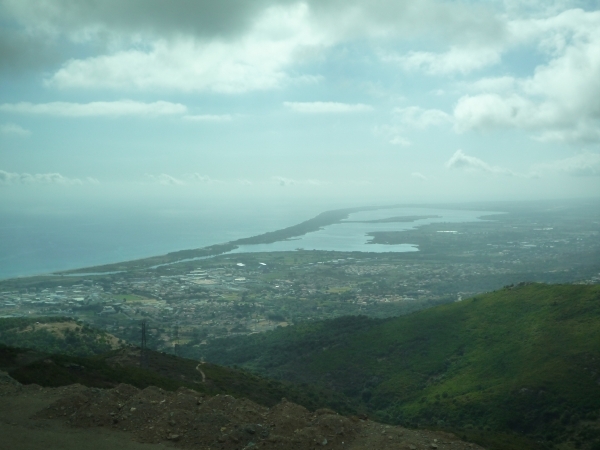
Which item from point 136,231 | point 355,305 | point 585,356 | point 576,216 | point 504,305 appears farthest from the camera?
point 576,216

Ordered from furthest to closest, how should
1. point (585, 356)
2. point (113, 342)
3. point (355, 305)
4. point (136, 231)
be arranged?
point (136, 231) → point (355, 305) → point (113, 342) → point (585, 356)

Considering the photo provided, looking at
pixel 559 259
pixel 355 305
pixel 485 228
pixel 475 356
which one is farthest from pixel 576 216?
pixel 475 356

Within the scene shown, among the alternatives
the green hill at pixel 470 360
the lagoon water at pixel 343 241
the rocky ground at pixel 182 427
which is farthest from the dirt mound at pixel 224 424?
the lagoon water at pixel 343 241

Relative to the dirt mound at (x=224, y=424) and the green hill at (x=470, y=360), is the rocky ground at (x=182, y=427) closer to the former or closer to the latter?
the dirt mound at (x=224, y=424)

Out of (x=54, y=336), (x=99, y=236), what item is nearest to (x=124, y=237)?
(x=99, y=236)

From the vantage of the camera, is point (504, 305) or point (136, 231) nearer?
point (504, 305)

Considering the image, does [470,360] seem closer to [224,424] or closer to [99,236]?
[224,424]

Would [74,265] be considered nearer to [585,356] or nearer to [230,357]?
[230,357]

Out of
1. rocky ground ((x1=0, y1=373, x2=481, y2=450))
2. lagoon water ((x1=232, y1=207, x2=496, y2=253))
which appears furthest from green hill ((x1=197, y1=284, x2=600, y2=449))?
lagoon water ((x1=232, y1=207, x2=496, y2=253))
